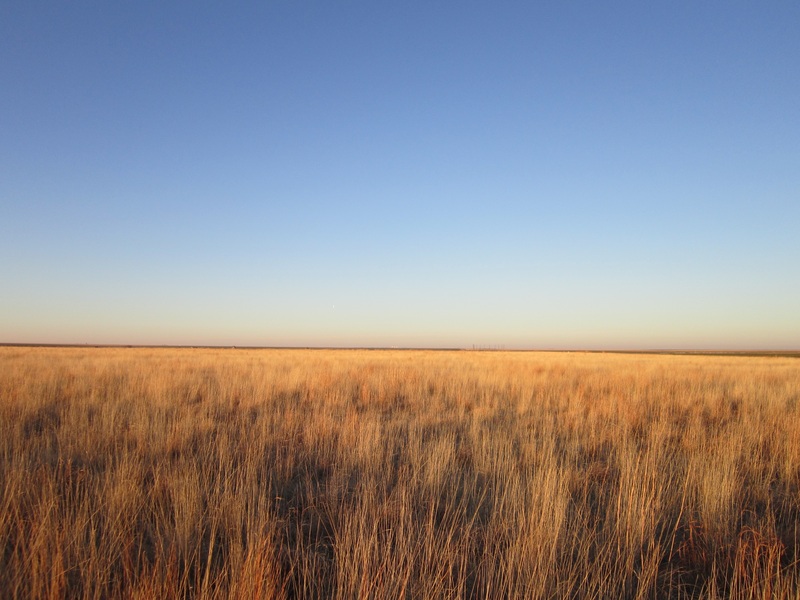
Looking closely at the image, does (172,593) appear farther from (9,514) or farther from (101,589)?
(9,514)

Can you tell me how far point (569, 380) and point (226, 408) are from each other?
1043 centimetres

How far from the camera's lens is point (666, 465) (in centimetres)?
466

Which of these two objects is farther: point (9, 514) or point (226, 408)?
point (226, 408)

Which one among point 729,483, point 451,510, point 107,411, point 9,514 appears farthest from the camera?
point 107,411

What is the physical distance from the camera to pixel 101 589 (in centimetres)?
222

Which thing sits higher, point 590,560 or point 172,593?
point 172,593

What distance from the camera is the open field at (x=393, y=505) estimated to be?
2.36 metres

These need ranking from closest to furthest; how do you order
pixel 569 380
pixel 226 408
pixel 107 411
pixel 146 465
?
pixel 146 465, pixel 107 411, pixel 226 408, pixel 569 380

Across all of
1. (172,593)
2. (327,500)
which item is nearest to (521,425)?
(327,500)

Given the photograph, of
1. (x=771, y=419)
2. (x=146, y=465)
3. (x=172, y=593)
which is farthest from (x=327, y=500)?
(x=771, y=419)

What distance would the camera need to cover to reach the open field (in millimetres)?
2357

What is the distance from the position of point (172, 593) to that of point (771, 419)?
9272mm

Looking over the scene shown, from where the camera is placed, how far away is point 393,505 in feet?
10.6

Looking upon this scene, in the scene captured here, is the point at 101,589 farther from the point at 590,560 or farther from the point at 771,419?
the point at 771,419
